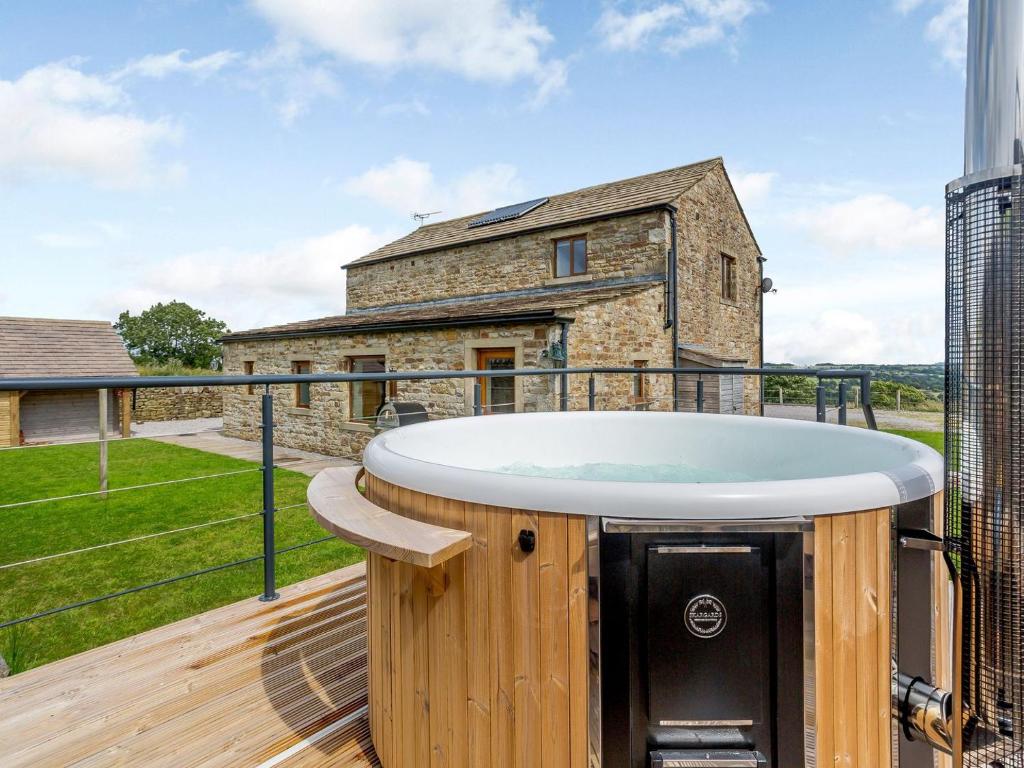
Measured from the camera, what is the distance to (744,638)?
3.28 ft

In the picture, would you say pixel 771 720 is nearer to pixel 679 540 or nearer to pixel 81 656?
pixel 679 540

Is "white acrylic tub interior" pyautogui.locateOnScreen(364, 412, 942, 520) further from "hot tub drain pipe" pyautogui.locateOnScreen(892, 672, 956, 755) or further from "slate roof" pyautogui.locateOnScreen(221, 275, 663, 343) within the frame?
"slate roof" pyautogui.locateOnScreen(221, 275, 663, 343)

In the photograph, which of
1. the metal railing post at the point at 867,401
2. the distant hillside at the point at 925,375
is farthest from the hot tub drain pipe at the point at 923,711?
the metal railing post at the point at 867,401

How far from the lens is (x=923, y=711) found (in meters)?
1.06

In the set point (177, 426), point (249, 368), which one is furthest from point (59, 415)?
point (177, 426)

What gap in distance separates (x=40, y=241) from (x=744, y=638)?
16584mm

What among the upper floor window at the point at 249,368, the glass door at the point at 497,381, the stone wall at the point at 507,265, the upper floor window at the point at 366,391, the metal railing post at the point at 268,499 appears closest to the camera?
the metal railing post at the point at 268,499

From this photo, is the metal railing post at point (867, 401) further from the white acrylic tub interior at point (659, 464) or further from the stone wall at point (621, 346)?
the stone wall at point (621, 346)

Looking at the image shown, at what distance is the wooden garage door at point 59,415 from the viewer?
28.6 ft

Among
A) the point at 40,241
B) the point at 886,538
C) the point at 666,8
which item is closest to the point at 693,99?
the point at 666,8

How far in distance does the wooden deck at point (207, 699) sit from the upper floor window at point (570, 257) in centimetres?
802

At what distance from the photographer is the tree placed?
31594 millimetres

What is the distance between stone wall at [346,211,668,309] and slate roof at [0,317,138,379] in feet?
18.3

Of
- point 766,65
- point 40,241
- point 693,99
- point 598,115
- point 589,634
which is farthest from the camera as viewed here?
point 40,241
